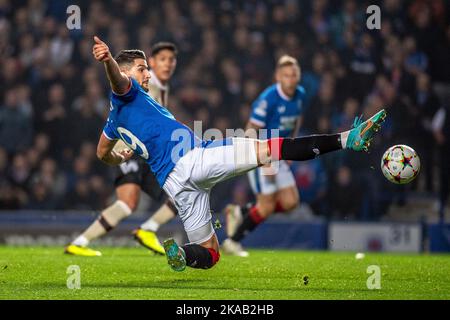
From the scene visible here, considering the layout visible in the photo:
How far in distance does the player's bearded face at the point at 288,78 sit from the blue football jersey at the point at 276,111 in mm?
70

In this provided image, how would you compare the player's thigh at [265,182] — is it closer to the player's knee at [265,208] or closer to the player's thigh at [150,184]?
the player's knee at [265,208]

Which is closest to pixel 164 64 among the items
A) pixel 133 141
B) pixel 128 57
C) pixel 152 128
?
pixel 128 57

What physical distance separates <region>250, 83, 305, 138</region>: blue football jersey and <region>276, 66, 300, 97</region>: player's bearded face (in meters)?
0.07

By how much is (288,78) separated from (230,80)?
13.9ft

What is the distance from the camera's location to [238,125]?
A: 48.1 feet

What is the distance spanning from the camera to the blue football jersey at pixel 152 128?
7.24 m

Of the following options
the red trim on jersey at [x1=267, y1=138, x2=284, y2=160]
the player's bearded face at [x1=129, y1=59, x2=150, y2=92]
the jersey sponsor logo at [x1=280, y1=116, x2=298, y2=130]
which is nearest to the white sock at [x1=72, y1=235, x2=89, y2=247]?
the jersey sponsor logo at [x1=280, y1=116, x2=298, y2=130]

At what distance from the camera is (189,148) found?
7.25 m

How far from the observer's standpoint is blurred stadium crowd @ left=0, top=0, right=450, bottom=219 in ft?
45.6

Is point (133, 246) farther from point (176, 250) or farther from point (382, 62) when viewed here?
point (176, 250)

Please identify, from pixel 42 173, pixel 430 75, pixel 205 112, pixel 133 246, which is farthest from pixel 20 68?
pixel 430 75

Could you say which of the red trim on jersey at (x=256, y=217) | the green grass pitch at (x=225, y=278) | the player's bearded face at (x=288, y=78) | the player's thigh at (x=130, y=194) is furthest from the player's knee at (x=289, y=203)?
the player's thigh at (x=130, y=194)

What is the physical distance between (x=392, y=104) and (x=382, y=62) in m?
1.03

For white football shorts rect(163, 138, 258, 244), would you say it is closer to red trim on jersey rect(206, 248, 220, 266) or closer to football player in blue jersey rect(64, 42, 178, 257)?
red trim on jersey rect(206, 248, 220, 266)
